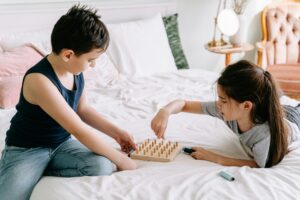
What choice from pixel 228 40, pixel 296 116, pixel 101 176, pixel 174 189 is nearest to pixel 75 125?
pixel 101 176

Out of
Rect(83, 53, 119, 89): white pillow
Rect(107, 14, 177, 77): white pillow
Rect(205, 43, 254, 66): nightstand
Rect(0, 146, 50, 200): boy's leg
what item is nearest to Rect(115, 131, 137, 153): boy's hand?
Rect(0, 146, 50, 200): boy's leg

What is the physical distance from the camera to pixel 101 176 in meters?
1.37

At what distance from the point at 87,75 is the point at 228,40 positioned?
4.65 feet

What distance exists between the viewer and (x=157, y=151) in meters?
1.56

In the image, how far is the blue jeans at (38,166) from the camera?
1384mm

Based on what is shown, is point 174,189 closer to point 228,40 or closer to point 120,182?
point 120,182

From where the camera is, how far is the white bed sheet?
1.26 meters

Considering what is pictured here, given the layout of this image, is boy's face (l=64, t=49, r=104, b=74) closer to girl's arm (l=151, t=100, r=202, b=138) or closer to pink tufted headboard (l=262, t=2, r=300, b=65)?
girl's arm (l=151, t=100, r=202, b=138)

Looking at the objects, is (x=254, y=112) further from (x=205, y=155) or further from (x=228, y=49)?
(x=228, y=49)

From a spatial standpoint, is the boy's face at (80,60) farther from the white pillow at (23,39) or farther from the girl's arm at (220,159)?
the white pillow at (23,39)

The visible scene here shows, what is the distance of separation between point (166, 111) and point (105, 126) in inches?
9.8

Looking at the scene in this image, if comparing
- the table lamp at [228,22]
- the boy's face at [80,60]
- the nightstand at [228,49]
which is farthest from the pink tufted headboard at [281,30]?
the boy's face at [80,60]

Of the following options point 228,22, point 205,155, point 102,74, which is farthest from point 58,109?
point 228,22

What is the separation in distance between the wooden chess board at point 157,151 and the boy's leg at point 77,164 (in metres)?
0.15
